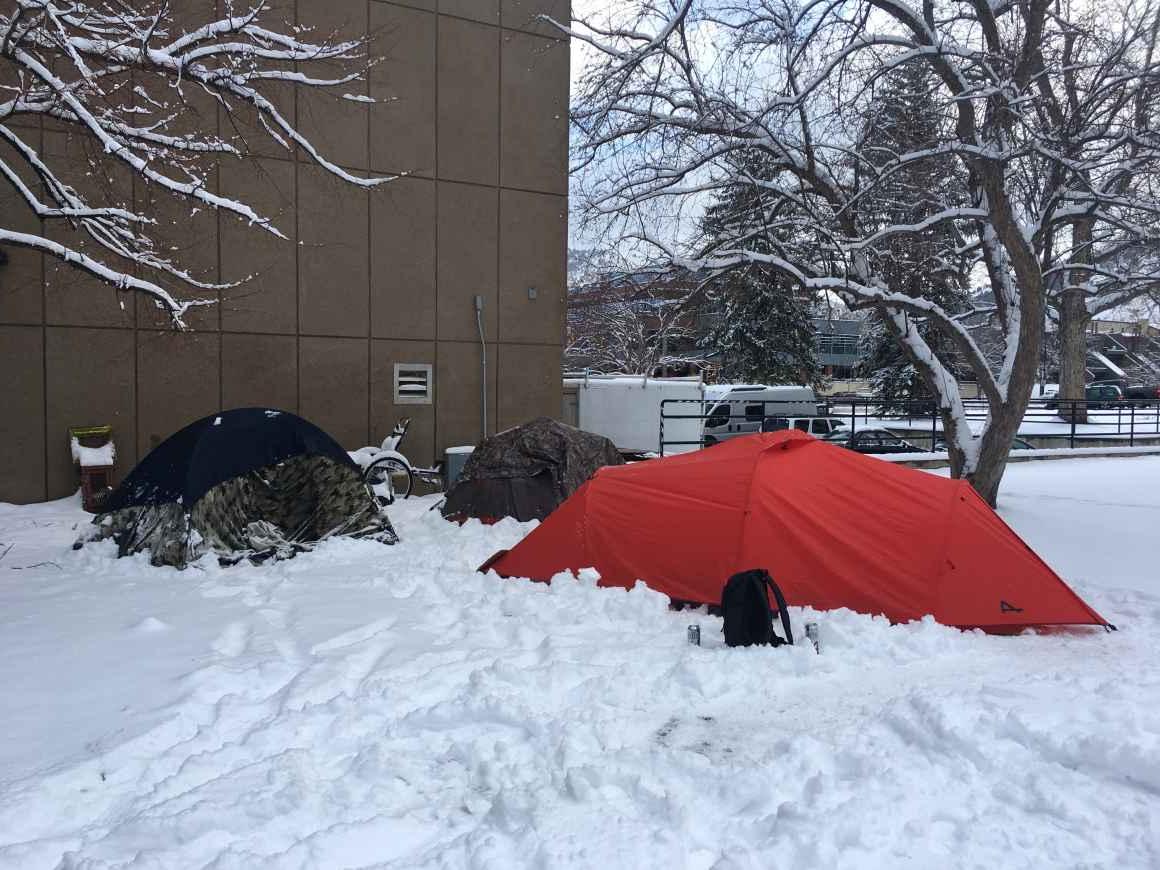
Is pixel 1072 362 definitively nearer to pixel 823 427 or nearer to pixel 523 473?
pixel 823 427

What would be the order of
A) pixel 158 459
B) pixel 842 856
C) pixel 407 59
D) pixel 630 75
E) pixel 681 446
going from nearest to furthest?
1. pixel 842 856
2. pixel 158 459
3. pixel 630 75
4. pixel 407 59
5. pixel 681 446

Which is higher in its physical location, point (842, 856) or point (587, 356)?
point (587, 356)

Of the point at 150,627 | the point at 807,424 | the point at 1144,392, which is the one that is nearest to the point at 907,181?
the point at 150,627

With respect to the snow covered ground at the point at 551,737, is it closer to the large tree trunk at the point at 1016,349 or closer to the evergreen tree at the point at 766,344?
the large tree trunk at the point at 1016,349

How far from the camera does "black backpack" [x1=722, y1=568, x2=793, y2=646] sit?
5.42 m

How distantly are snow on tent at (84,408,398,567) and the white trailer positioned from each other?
7620mm

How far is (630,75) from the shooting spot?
402 inches

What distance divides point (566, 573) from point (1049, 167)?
25.7ft

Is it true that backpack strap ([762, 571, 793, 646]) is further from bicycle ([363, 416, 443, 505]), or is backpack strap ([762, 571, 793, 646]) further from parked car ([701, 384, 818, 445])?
parked car ([701, 384, 818, 445])

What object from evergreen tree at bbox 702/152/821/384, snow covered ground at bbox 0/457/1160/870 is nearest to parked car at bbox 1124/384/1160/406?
evergreen tree at bbox 702/152/821/384

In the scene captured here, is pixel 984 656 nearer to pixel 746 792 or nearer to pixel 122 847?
pixel 746 792

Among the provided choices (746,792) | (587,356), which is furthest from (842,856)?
(587,356)

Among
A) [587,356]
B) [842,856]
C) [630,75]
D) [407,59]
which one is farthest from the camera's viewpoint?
[587,356]

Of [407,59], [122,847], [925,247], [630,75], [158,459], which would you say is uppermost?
[407,59]
